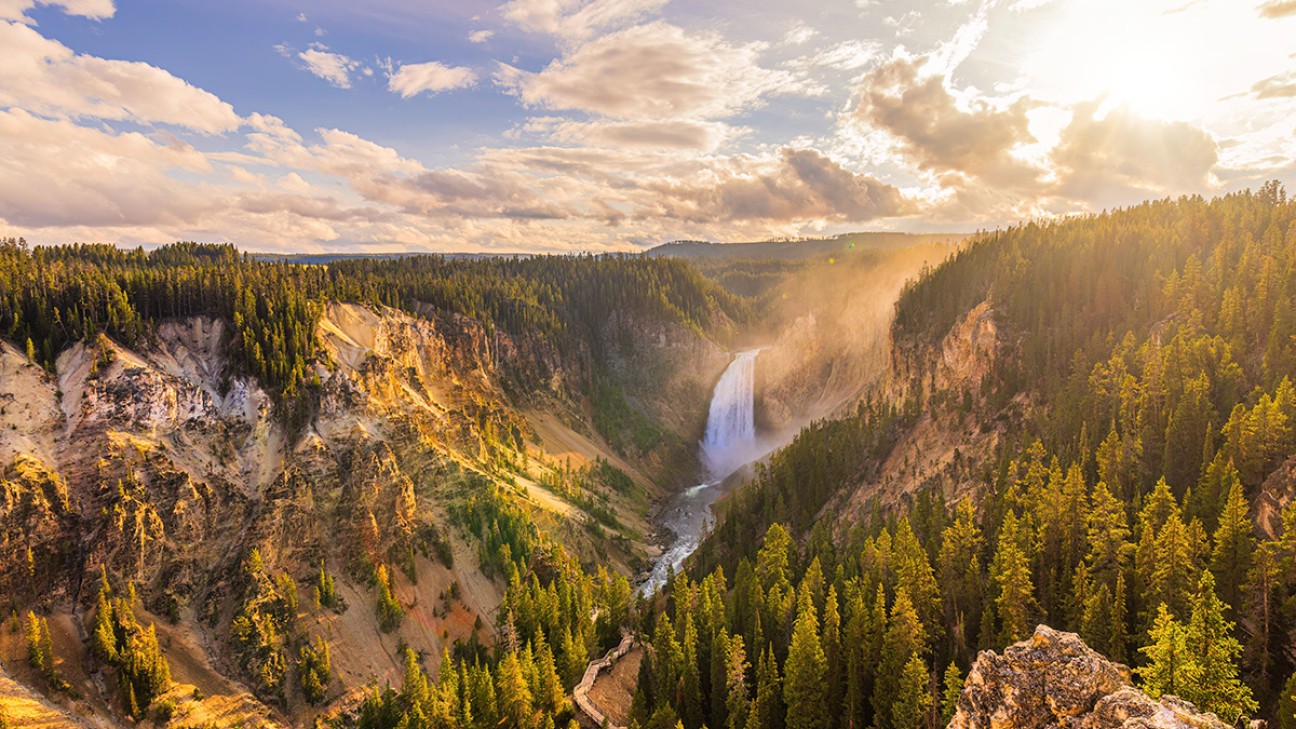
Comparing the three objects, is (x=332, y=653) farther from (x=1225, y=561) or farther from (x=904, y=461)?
(x=1225, y=561)

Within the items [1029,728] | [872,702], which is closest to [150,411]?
[872,702]

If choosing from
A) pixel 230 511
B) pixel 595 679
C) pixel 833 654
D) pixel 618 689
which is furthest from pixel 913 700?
pixel 230 511

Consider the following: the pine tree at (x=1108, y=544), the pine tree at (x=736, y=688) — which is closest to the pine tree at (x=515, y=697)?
the pine tree at (x=736, y=688)

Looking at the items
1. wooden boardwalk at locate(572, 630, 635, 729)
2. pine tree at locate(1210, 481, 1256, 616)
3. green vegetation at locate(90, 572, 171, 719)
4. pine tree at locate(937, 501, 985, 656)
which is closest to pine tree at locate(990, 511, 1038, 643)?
pine tree at locate(937, 501, 985, 656)

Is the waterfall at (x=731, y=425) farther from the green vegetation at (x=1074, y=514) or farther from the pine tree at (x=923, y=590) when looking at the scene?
Answer: the pine tree at (x=923, y=590)

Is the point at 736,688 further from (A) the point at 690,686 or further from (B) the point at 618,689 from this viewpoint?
(B) the point at 618,689

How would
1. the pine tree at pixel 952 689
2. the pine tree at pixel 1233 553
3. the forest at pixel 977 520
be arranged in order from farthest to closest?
1. the forest at pixel 977 520
2. the pine tree at pixel 1233 553
3. the pine tree at pixel 952 689
